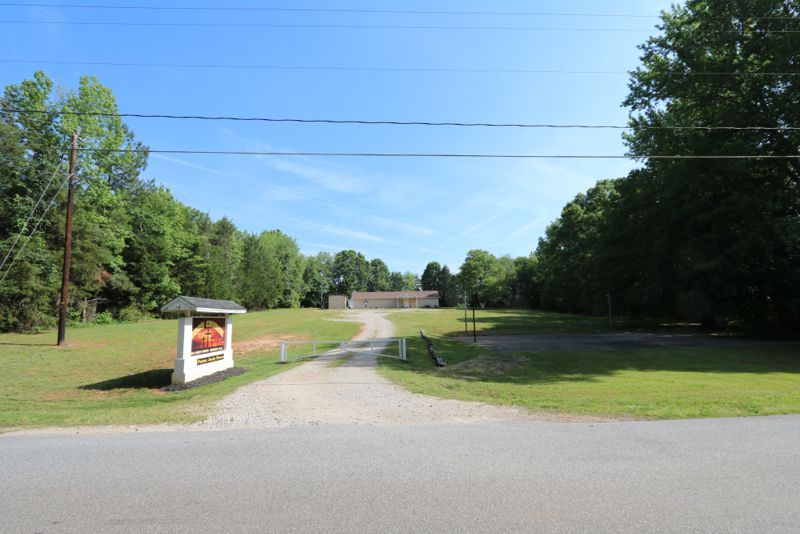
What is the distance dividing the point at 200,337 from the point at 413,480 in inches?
465

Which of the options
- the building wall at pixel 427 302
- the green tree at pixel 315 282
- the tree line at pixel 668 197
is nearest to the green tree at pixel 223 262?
the tree line at pixel 668 197

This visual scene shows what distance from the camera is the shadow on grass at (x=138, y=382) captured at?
45.3 ft

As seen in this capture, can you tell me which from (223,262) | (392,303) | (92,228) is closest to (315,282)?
(392,303)

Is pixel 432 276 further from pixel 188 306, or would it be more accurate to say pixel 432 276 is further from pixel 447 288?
pixel 188 306

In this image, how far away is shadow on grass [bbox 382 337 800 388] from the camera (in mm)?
13328

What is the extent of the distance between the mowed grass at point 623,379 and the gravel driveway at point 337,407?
853mm

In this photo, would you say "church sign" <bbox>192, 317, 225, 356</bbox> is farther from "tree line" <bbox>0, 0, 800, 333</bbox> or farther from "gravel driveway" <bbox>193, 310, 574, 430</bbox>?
"tree line" <bbox>0, 0, 800, 333</bbox>

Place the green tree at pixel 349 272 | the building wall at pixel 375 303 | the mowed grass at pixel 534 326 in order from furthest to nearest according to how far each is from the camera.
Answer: the green tree at pixel 349 272 → the building wall at pixel 375 303 → the mowed grass at pixel 534 326

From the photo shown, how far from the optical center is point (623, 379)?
12250mm

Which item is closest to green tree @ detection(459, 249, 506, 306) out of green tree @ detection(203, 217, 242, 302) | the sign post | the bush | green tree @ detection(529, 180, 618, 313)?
green tree @ detection(529, 180, 618, 313)

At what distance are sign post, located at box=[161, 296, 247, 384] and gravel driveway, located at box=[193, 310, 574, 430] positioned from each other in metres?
3.22

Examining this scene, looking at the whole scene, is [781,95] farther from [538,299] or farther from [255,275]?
[255,275]

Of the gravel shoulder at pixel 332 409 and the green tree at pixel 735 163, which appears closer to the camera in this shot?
the gravel shoulder at pixel 332 409

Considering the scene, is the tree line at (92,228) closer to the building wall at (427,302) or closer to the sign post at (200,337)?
the sign post at (200,337)
